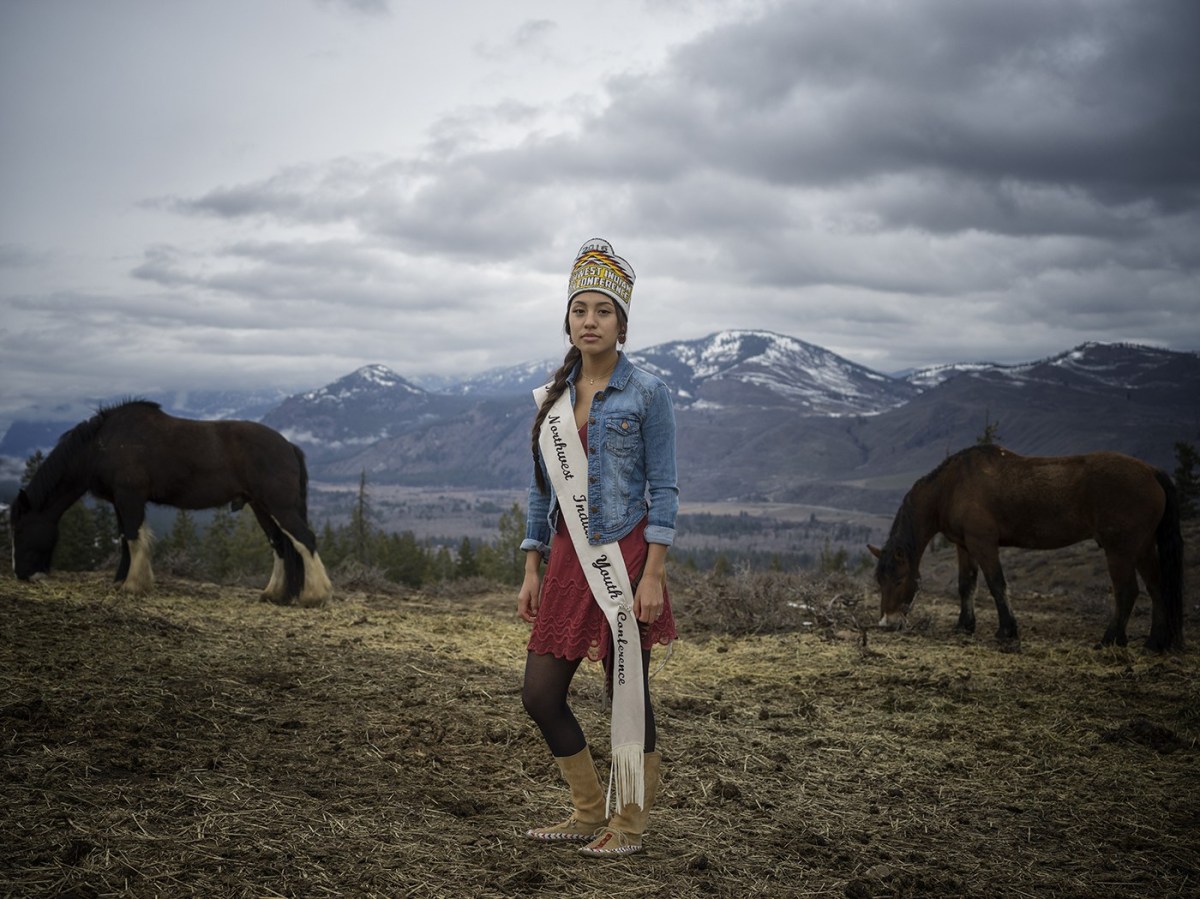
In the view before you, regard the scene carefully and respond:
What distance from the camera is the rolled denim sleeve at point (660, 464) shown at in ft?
11.5

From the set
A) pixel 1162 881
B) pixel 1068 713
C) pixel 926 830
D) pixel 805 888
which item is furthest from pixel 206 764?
pixel 1068 713

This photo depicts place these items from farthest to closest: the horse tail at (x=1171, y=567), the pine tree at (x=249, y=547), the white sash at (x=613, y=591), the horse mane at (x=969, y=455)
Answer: the pine tree at (x=249, y=547)
the horse mane at (x=969, y=455)
the horse tail at (x=1171, y=567)
the white sash at (x=613, y=591)

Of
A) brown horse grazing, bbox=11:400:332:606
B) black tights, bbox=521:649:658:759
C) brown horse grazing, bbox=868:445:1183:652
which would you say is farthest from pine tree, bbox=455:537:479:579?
black tights, bbox=521:649:658:759

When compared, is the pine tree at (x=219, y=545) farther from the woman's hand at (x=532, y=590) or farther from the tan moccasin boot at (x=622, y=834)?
the tan moccasin boot at (x=622, y=834)

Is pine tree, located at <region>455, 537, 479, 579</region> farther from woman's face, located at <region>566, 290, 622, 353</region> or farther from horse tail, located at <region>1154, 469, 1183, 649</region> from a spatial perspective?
woman's face, located at <region>566, 290, 622, 353</region>

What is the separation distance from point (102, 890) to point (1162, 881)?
4.26m

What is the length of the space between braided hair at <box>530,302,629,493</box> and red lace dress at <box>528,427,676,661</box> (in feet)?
0.66

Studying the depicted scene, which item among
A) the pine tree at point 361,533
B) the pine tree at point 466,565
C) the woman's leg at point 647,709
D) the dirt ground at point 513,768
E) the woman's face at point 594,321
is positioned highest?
the woman's face at point 594,321

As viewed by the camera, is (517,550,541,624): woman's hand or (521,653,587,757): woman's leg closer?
(521,653,587,757): woman's leg

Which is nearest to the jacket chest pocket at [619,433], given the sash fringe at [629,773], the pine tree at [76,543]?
the sash fringe at [629,773]

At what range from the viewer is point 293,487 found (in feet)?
33.4

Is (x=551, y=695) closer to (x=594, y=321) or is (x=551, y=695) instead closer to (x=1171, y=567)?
(x=594, y=321)

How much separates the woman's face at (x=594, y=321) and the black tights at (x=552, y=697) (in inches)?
52.1

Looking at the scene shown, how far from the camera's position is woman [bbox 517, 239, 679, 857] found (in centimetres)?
353
